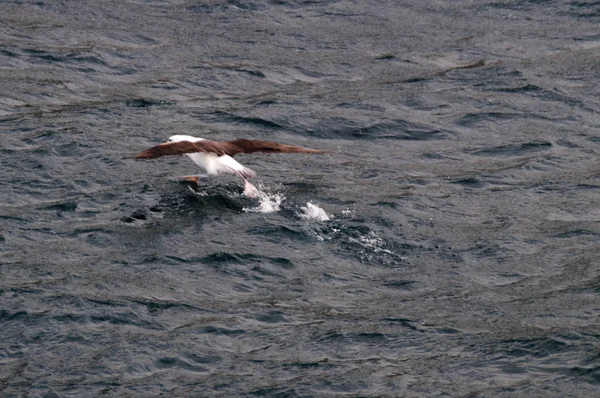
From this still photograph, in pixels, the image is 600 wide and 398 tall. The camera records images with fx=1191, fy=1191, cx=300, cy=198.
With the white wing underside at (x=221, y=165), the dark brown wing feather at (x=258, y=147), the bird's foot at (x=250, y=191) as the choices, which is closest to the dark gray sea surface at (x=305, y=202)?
the bird's foot at (x=250, y=191)

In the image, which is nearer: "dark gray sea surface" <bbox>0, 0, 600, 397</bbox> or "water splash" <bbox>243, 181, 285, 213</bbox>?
"dark gray sea surface" <bbox>0, 0, 600, 397</bbox>

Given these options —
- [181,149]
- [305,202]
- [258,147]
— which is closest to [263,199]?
[305,202]

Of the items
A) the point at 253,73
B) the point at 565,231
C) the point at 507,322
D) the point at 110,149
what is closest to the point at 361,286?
the point at 507,322

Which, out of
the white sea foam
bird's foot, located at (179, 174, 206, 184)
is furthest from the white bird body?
the white sea foam

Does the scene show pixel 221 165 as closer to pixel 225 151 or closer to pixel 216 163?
pixel 216 163

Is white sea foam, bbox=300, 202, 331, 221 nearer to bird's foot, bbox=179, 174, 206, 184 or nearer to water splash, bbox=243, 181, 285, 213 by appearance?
water splash, bbox=243, 181, 285, 213

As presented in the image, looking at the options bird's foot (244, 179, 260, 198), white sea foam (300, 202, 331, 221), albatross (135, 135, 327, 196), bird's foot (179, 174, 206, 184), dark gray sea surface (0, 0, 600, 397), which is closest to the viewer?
dark gray sea surface (0, 0, 600, 397)
